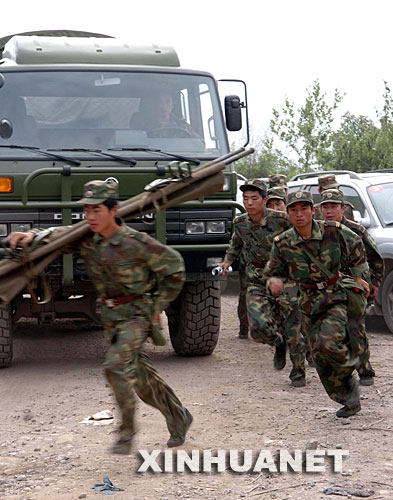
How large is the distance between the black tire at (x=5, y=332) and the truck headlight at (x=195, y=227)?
1759 mm

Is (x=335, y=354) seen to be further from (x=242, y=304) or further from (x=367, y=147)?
(x=367, y=147)

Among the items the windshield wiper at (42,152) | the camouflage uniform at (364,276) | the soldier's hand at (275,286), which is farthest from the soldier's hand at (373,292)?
the windshield wiper at (42,152)

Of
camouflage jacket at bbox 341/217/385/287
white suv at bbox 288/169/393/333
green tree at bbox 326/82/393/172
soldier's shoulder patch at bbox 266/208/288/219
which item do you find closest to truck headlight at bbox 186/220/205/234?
soldier's shoulder patch at bbox 266/208/288/219

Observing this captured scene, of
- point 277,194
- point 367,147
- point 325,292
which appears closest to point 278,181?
point 277,194

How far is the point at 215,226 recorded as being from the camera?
8.73 meters

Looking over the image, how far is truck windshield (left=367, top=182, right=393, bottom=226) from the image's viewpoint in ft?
35.8

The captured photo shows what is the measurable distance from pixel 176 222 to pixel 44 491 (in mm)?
3824

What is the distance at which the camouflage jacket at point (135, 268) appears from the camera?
217 inches

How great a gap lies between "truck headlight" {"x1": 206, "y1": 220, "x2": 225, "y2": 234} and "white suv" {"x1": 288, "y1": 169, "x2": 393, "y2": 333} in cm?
254

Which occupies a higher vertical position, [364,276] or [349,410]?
[364,276]

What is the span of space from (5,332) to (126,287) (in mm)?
3490

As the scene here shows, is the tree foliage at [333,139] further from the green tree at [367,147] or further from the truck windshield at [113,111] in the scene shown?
the truck windshield at [113,111]

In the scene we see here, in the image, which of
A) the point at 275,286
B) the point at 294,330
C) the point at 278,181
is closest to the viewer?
the point at 275,286

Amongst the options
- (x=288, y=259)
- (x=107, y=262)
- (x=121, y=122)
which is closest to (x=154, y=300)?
(x=107, y=262)
